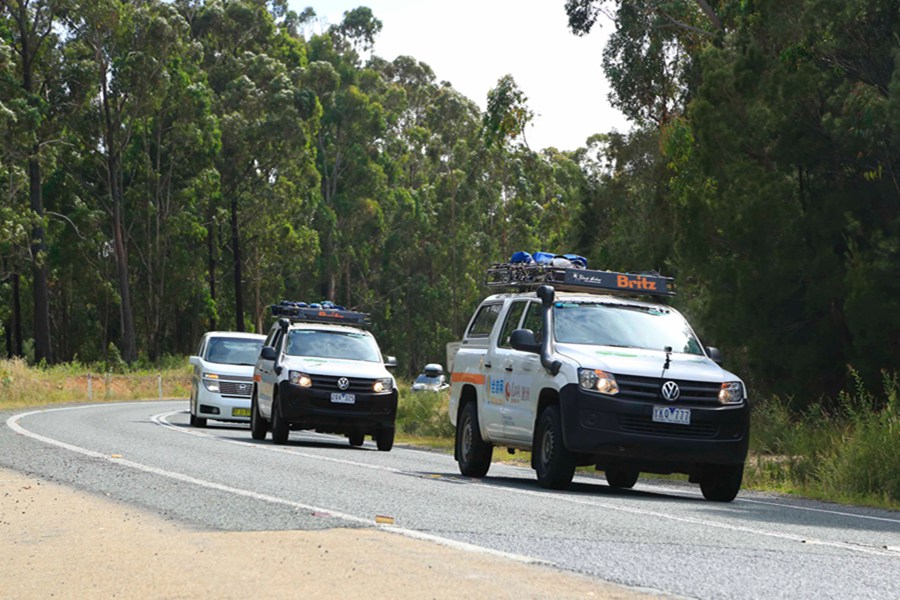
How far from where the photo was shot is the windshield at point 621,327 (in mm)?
15375

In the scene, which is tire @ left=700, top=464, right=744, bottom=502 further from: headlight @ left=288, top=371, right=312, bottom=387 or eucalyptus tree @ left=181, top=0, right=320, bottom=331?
eucalyptus tree @ left=181, top=0, right=320, bottom=331

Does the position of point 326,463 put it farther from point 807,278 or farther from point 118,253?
point 118,253

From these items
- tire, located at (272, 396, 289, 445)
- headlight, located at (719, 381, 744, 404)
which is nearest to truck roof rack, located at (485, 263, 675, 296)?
headlight, located at (719, 381, 744, 404)

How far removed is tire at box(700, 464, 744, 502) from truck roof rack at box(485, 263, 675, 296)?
7.04 ft

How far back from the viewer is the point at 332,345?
79.7 ft

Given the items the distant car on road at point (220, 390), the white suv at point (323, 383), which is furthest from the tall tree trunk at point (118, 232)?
the white suv at point (323, 383)

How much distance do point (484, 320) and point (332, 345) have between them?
289 inches

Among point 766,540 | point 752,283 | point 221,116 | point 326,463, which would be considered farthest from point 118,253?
point 766,540

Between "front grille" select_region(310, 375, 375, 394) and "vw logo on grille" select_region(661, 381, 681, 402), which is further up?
"vw logo on grille" select_region(661, 381, 681, 402)

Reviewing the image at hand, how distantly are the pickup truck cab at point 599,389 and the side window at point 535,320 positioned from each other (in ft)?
0.05

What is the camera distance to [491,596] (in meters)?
7.04

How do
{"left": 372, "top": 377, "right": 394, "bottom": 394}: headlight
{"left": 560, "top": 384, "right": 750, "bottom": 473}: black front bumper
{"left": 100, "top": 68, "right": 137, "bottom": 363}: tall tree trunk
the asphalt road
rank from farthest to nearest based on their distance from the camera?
{"left": 100, "top": 68, "right": 137, "bottom": 363}: tall tree trunk < {"left": 372, "top": 377, "right": 394, "bottom": 394}: headlight < {"left": 560, "top": 384, "right": 750, "bottom": 473}: black front bumper < the asphalt road

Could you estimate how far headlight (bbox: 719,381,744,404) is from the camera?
47.3 ft

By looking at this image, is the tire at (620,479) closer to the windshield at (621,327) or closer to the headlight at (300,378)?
the windshield at (621,327)
